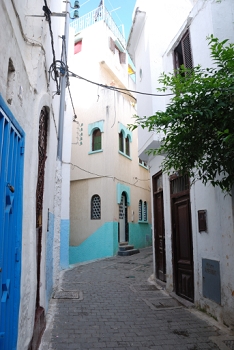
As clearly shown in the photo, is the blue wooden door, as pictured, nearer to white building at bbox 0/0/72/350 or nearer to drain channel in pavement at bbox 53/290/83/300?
white building at bbox 0/0/72/350

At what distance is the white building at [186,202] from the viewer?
4715mm

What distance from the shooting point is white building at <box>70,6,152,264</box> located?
1455 cm

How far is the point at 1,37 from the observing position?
7.61 ft

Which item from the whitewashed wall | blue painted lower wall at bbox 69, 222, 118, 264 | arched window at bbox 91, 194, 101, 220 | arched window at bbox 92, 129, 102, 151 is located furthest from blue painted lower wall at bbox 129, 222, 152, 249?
arched window at bbox 92, 129, 102, 151

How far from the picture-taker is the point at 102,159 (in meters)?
15.0

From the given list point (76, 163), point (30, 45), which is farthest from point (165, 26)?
point (76, 163)

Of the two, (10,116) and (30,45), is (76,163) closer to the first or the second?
(30,45)

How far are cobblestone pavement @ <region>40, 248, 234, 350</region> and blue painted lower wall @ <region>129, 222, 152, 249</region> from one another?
8198 mm

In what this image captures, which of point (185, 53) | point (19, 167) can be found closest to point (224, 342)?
point (19, 167)

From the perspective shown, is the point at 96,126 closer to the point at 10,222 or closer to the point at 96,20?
the point at 96,20

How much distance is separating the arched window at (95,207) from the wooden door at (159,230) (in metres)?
6.56

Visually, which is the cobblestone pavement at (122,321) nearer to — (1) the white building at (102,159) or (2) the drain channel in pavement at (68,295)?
(2) the drain channel in pavement at (68,295)

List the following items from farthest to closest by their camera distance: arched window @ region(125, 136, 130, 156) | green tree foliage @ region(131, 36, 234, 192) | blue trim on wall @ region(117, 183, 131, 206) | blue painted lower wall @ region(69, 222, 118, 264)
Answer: arched window @ region(125, 136, 130, 156)
blue trim on wall @ region(117, 183, 131, 206)
blue painted lower wall @ region(69, 222, 118, 264)
green tree foliage @ region(131, 36, 234, 192)

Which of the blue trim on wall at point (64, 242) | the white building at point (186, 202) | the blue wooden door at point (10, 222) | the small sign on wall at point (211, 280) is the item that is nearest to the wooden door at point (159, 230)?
the white building at point (186, 202)
